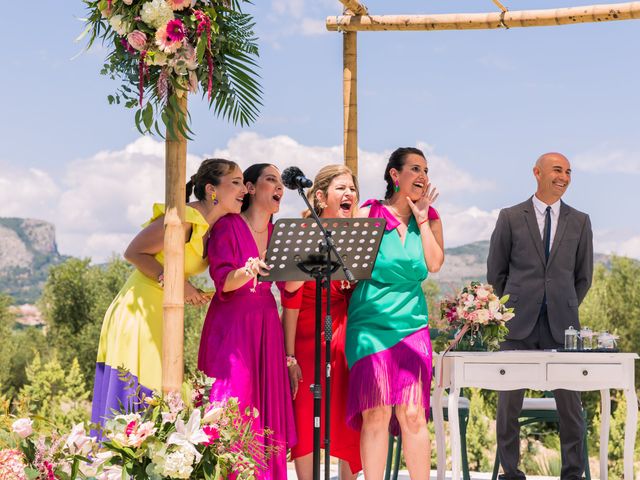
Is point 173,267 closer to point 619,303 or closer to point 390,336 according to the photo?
point 390,336

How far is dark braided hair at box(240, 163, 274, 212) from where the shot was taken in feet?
16.9

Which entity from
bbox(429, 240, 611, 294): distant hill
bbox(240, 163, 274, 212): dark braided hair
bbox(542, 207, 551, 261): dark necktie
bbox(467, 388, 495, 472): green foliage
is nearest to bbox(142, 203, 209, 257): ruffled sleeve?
bbox(240, 163, 274, 212): dark braided hair

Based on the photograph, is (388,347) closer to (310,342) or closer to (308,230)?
(310,342)

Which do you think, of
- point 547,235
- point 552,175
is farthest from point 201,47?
point 547,235

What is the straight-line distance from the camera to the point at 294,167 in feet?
15.0

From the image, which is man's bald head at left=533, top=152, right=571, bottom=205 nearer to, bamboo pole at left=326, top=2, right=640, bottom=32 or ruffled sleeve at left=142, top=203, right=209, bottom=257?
bamboo pole at left=326, top=2, right=640, bottom=32

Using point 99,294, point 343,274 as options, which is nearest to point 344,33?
point 343,274

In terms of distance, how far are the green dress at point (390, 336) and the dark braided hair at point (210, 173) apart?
98 cm

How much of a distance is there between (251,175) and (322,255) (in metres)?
0.80

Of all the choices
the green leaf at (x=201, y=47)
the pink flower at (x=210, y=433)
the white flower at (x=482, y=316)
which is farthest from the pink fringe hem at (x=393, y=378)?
the green leaf at (x=201, y=47)

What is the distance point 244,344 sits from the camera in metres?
4.91

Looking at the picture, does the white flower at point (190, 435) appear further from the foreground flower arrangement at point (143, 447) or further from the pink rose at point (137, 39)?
the pink rose at point (137, 39)

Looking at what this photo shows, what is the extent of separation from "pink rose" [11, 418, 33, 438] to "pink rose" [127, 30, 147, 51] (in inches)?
70.2

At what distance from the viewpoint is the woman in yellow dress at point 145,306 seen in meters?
4.79
